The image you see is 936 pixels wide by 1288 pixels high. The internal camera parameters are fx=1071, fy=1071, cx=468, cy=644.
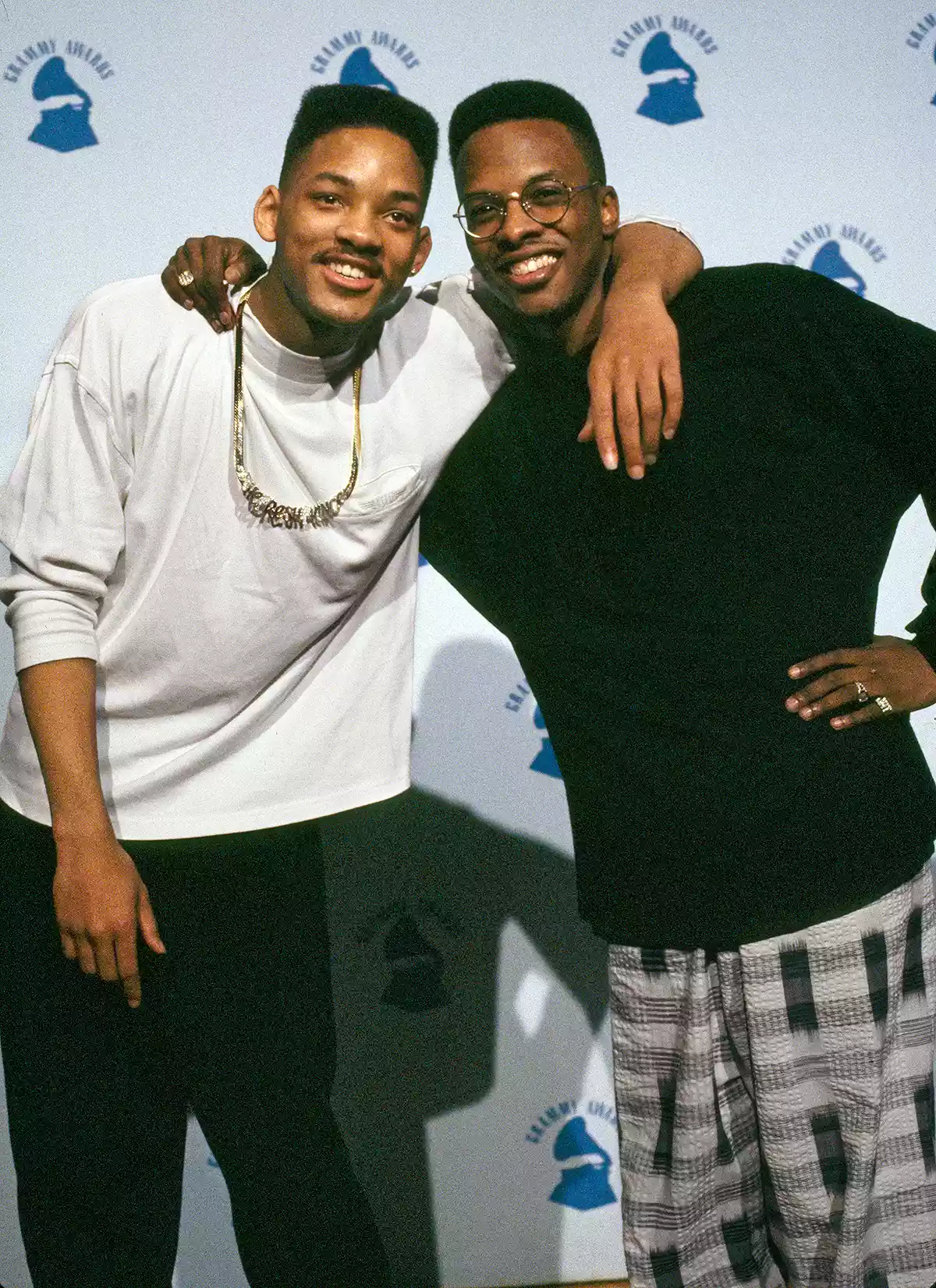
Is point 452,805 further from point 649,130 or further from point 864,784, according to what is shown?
point 649,130

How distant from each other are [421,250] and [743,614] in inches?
16.5

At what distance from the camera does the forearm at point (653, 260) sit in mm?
903

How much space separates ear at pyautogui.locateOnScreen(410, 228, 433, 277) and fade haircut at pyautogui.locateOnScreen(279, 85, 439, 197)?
1.4 inches

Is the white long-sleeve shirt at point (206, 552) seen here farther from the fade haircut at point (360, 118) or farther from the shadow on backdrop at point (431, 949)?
the shadow on backdrop at point (431, 949)

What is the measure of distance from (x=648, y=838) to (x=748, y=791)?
0.09m

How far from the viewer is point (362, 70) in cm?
133

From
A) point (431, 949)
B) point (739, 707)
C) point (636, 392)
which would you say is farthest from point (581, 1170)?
point (636, 392)

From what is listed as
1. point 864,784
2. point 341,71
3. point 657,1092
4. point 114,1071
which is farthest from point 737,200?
point 114,1071

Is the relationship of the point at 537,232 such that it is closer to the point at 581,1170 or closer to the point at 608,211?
the point at 608,211

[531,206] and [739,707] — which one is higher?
[531,206]

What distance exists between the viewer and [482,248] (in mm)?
932

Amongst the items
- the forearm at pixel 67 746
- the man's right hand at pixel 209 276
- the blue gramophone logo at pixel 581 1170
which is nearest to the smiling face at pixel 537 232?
the man's right hand at pixel 209 276

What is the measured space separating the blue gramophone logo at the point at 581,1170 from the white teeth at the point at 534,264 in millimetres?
1145

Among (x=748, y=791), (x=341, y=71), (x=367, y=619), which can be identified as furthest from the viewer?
(x=341, y=71)
